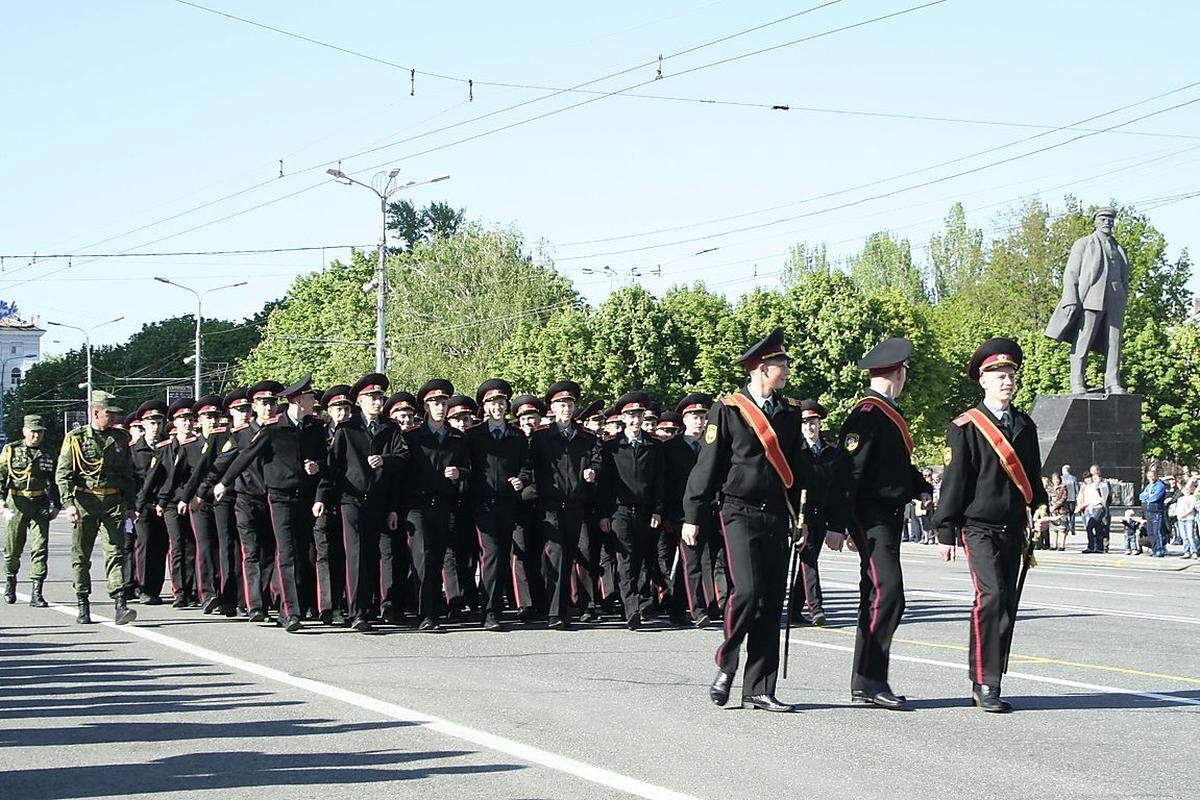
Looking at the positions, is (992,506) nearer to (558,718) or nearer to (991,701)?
(991,701)

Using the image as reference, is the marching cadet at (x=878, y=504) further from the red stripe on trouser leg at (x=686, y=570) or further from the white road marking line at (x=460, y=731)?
→ the red stripe on trouser leg at (x=686, y=570)

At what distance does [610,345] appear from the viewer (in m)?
60.1

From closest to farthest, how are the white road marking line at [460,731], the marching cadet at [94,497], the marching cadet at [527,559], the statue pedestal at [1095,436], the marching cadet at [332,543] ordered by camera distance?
the white road marking line at [460,731]
the marching cadet at [332,543]
the marching cadet at [527,559]
the marching cadet at [94,497]
the statue pedestal at [1095,436]

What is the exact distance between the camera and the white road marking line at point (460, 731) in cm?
662

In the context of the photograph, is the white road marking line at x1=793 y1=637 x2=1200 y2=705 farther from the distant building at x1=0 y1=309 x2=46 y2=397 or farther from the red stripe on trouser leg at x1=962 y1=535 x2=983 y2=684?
the distant building at x1=0 y1=309 x2=46 y2=397

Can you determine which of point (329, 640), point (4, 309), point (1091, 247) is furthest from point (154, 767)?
point (4, 309)

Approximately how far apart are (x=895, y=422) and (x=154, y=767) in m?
4.40

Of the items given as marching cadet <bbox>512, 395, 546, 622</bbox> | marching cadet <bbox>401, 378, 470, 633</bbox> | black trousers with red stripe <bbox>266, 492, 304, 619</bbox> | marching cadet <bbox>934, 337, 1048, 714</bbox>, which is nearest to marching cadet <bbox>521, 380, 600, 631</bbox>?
marching cadet <bbox>512, 395, 546, 622</bbox>

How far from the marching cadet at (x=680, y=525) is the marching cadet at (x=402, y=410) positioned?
87.7 inches

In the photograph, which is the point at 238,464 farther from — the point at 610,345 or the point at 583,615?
the point at 610,345

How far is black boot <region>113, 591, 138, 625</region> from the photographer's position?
13.7 meters

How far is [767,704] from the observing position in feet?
28.3

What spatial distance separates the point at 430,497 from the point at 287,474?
1.22m

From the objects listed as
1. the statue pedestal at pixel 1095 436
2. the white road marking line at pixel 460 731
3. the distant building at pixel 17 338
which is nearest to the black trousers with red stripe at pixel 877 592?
the white road marking line at pixel 460 731
